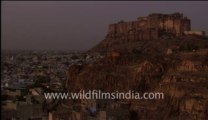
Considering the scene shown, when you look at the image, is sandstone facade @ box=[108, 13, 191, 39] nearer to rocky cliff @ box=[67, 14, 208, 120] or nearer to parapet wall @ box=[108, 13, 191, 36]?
parapet wall @ box=[108, 13, 191, 36]

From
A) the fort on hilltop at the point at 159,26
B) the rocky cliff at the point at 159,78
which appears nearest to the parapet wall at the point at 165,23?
the fort on hilltop at the point at 159,26

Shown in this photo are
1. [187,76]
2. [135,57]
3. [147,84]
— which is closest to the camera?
[187,76]

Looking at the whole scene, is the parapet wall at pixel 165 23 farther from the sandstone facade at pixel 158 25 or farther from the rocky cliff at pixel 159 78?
the rocky cliff at pixel 159 78

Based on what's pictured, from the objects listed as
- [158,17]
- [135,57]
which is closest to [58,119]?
[135,57]

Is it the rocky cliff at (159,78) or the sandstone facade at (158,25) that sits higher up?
the sandstone facade at (158,25)

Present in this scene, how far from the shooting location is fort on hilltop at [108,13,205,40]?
1313 inches

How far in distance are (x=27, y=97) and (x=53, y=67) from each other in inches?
633

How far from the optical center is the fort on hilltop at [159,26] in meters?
33.3

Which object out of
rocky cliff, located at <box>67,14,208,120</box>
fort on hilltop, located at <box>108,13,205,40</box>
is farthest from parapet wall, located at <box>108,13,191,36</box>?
rocky cliff, located at <box>67,14,208,120</box>

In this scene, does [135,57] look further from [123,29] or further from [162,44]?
[123,29]

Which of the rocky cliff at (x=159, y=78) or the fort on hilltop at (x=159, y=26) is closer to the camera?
the rocky cliff at (x=159, y=78)

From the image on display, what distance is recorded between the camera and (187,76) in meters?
18.6

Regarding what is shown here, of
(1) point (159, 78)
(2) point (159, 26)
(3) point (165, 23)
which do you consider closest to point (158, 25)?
(2) point (159, 26)

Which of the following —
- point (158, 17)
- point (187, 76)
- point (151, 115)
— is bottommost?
point (151, 115)
